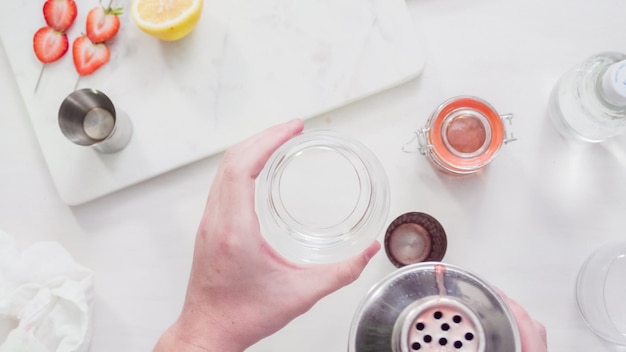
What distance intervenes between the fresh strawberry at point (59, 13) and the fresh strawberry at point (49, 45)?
0.05 ft

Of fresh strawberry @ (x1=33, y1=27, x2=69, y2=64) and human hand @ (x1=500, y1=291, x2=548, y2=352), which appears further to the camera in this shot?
fresh strawberry @ (x1=33, y1=27, x2=69, y2=64)

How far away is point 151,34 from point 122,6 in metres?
0.10

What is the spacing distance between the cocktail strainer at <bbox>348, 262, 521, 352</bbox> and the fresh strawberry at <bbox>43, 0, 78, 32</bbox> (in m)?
0.68

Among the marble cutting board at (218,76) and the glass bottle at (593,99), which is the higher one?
the marble cutting board at (218,76)

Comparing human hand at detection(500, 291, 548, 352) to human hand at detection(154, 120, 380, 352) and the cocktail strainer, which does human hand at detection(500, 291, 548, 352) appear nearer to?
the cocktail strainer

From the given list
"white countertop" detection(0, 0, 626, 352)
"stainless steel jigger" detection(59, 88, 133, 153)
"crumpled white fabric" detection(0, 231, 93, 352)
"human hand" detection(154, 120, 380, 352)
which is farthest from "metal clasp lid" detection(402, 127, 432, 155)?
"crumpled white fabric" detection(0, 231, 93, 352)

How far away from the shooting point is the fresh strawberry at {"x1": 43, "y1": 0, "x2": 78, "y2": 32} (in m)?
0.91

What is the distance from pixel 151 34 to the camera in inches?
34.1

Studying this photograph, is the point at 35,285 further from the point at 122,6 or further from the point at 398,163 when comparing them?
the point at 398,163

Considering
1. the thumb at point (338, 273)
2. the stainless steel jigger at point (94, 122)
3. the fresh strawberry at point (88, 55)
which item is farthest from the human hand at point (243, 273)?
the fresh strawberry at point (88, 55)

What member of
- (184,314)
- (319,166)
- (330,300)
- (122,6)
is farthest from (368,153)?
(122,6)

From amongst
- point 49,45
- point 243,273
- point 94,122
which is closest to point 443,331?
point 243,273

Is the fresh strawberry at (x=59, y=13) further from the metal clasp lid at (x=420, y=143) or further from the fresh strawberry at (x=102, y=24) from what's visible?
the metal clasp lid at (x=420, y=143)

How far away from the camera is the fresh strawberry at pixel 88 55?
91 centimetres
